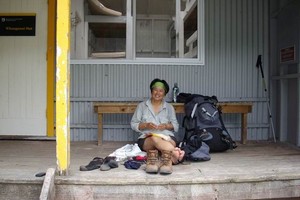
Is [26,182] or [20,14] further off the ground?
[20,14]

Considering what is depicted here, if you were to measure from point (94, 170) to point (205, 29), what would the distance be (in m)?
3.17

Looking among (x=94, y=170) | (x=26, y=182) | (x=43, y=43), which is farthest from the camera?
(x=43, y=43)

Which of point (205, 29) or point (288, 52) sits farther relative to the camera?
point (205, 29)

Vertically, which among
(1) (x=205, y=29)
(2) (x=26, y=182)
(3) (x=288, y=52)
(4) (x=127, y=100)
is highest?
(1) (x=205, y=29)

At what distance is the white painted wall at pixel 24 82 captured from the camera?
5258 mm

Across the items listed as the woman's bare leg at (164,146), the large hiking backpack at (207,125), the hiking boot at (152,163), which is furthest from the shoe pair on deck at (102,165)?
the large hiking backpack at (207,125)

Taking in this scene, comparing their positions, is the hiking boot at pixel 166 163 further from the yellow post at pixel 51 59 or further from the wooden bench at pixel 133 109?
the yellow post at pixel 51 59

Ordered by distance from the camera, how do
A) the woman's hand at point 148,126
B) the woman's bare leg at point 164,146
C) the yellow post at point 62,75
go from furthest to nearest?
the woman's hand at point 148,126 < the woman's bare leg at point 164,146 < the yellow post at point 62,75

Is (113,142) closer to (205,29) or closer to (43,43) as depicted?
(43,43)

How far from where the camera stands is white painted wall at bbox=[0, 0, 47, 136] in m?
5.26

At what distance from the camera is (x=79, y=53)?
5.37m

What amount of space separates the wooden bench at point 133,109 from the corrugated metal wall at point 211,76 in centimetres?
35

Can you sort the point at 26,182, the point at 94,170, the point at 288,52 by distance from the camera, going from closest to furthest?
the point at 26,182 → the point at 94,170 → the point at 288,52

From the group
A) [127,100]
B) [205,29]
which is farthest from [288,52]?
[127,100]
